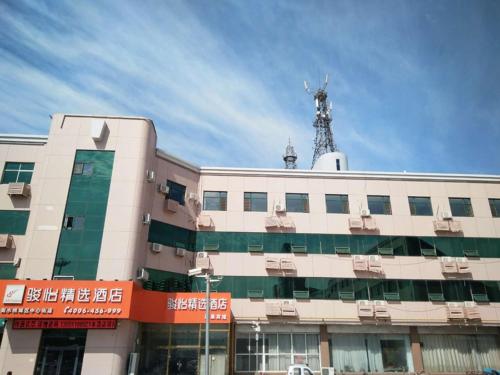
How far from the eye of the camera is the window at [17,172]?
1022 inches

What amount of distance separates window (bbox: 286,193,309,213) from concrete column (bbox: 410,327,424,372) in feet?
40.5

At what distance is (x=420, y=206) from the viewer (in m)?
31.3

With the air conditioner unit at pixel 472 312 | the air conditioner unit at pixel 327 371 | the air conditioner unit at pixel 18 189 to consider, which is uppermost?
the air conditioner unit at pixel 18 189

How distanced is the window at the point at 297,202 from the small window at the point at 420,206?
8.92m

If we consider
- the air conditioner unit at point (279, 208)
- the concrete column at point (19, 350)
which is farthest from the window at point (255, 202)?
the concrete column at point (19, 350)

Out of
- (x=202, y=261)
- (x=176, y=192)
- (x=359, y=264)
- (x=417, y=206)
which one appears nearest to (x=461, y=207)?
(x=417, y=206)

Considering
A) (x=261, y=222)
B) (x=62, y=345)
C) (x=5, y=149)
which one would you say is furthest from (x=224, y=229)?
(x=5, y=149)

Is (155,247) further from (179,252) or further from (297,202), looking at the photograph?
(297,202)

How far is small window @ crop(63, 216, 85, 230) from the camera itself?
23.9 metres

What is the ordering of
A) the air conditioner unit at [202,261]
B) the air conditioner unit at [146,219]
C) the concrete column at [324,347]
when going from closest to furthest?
the air conditioner unit at [146,219], the concrete column at [324,347], the air conditioner unit at [202,261]

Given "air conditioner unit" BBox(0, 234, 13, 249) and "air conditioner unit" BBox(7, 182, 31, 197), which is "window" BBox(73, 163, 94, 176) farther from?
"air conditioner unit" BBox(0, 234, 13, 249)

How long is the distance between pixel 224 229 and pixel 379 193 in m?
13.5

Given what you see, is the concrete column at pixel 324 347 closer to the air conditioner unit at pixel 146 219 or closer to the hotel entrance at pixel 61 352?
the air conditioner unit at pixel 146 219

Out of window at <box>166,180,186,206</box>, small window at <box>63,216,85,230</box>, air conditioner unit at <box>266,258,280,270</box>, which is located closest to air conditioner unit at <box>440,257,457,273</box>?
air conditioner unit at <box>266,258,280,270</box>
